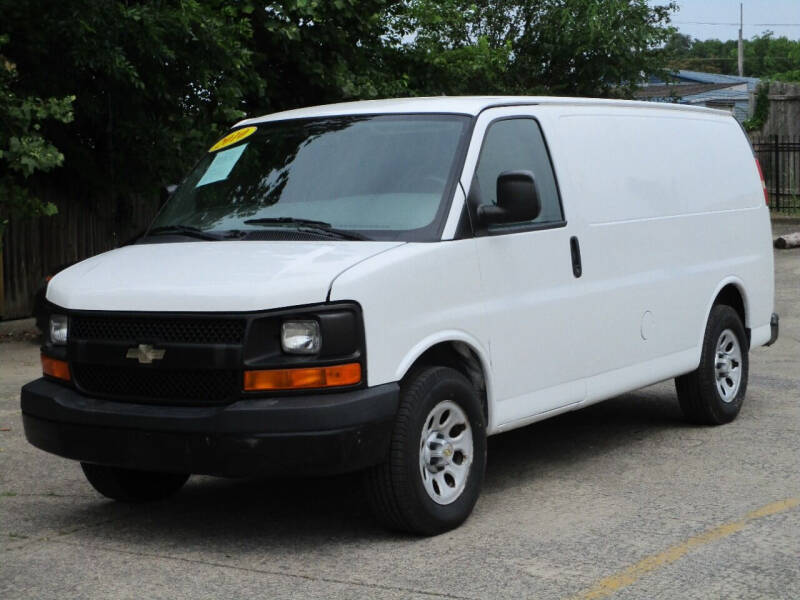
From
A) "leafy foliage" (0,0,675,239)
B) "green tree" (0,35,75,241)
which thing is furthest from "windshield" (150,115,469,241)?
"leafy foliage" (0,0,675,239)

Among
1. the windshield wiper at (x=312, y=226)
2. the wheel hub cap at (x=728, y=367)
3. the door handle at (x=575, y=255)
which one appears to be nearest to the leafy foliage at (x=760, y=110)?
the wheel hub cap at (x=728, y=367)

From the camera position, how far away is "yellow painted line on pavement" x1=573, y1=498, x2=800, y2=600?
5.26 metres

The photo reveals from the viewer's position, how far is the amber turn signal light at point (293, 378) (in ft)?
18.6

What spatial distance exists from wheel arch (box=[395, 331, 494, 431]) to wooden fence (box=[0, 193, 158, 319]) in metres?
10.3

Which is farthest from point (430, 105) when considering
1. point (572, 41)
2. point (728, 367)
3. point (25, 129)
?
point (572, 41)

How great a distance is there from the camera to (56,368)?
21.0 feet

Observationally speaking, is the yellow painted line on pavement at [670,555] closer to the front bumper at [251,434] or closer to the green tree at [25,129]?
the front bumper at [251,434]

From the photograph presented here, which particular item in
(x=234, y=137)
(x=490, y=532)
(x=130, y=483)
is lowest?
(x=490, y=532)

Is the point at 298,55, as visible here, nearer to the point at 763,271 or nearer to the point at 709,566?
the point at 763,271

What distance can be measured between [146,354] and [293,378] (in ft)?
2.30

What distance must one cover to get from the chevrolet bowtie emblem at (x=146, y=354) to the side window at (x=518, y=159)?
1.75 metres

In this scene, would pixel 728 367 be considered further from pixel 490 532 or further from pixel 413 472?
pixel 413 472

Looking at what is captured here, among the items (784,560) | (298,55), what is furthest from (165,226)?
(298,55)

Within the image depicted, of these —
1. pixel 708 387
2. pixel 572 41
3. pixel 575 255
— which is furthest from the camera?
pixel 572 41
